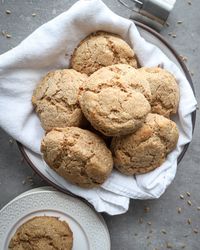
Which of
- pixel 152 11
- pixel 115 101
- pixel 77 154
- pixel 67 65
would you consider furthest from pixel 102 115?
pixel 152 11

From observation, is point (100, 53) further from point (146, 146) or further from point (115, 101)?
point (146, 146)

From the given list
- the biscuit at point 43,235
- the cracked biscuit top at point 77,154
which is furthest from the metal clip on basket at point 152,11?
the biscuit at point 43,235

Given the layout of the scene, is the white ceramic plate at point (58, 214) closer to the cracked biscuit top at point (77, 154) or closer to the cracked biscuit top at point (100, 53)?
the cracked biscuit top at point (77, 154)

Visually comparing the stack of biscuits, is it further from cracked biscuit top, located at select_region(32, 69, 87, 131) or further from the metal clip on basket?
the metal clip on basket

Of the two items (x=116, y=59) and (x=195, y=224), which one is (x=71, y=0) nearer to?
(x=116, y=59)

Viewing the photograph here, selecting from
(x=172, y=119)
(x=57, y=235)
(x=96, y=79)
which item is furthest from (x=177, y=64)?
(x=57, y=235)
